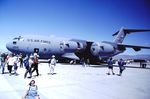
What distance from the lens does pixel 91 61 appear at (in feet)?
108

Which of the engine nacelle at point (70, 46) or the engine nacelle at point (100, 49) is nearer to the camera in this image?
the engine nacelle at point (70, 46)

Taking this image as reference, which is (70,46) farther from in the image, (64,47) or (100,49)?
(100,49)

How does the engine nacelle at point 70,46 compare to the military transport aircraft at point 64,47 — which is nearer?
the military transport aircraft at point 64,47

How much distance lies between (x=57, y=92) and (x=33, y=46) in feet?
55.5

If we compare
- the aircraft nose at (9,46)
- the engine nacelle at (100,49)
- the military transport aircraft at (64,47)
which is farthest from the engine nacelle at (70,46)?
the aircraft nose at (9,46)

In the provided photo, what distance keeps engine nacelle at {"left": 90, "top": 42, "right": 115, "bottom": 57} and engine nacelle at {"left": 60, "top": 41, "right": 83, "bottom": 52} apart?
1964 millimetres

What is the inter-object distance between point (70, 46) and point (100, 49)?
4.32 meters

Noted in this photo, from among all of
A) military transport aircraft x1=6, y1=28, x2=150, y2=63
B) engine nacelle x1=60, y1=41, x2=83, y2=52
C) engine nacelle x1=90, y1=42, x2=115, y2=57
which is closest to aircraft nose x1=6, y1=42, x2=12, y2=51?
military transport aircraft x1=6, y1=28, x2=150, y2=63

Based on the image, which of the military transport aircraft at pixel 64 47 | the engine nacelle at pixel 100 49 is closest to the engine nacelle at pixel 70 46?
the military transport aircraft at pixel 64 47

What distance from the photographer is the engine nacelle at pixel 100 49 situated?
29.4m

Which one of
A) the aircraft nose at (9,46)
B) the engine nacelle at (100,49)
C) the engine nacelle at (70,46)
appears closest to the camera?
the aircraft nose at (9,46)

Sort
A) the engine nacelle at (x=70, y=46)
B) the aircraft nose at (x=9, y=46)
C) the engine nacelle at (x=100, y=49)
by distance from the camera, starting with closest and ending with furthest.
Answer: the aircraft nose at (x=9, y=46), the engine nacelle at (x=70, y=46), the engine nacelle at (x=100, y=49)

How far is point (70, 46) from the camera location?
28.8 meters

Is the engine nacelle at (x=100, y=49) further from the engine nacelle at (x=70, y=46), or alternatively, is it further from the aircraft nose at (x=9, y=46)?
the aircraft nose at (x=9, y=46)
